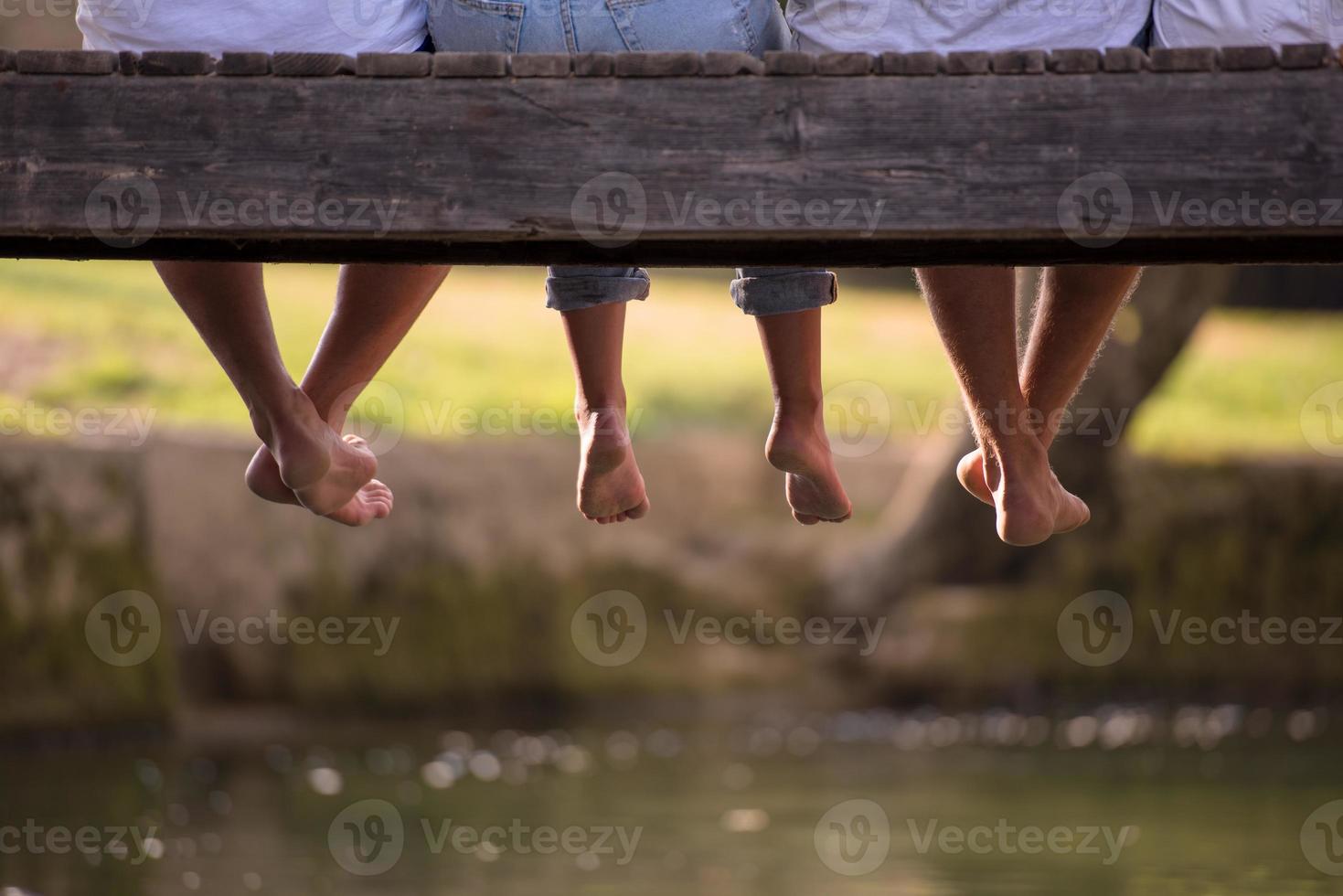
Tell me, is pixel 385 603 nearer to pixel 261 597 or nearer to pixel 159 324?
pixel 261 597

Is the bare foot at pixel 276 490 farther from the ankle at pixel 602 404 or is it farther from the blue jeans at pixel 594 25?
the blue jeans at pixel 594 25

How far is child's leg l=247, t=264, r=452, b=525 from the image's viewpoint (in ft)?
7.16

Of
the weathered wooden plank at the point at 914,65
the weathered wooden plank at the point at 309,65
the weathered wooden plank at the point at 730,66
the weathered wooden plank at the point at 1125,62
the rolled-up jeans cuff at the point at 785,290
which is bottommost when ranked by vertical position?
the rolled-up jeans cuff at the point at 785,290

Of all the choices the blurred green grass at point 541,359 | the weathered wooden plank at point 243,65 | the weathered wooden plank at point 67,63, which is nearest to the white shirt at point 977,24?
the weathered wooden plank at point 243,65

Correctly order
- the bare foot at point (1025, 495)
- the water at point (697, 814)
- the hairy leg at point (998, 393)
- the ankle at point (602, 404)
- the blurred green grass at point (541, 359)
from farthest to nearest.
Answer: the blurred green grass at point (541, 359)
the water at point (697, 814)
the ankle at point (602, 404)
the bare foot at point (1025, 495)
the hairy leg at point (998, 393)

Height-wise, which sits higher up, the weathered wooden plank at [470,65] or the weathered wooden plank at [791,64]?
the weathered wooden plank at [791,64]

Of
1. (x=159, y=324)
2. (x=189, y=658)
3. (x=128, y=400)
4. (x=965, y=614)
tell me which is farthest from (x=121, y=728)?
(x=965, y=614)

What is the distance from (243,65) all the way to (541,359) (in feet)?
17.8

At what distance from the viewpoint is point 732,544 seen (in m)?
6.01

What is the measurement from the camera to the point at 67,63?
4.80ft

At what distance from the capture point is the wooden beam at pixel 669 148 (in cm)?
144

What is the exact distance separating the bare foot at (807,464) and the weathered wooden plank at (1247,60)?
0.87 metres

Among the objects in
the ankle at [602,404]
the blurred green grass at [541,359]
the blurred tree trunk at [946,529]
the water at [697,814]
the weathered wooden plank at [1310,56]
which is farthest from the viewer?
the blurred green grass at [541,359]

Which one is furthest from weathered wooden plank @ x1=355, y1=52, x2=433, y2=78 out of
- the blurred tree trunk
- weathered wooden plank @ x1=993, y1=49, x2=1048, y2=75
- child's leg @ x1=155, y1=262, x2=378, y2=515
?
the blurred tree trunk
